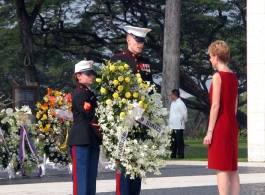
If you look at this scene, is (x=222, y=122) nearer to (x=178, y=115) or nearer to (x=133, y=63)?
(x=133, y=63)

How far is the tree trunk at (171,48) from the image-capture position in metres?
22.9

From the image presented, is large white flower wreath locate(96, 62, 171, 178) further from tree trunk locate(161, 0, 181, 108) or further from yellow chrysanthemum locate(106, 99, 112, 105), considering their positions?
tree trunk locate(161, 0, 181, 108)

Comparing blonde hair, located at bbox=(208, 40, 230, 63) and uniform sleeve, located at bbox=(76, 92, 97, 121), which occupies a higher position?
blonde hair, located at bbox=(208, 40, 230, 63)

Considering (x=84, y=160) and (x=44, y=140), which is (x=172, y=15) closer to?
(x=44, y=140)

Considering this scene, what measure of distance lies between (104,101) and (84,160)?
70 cm

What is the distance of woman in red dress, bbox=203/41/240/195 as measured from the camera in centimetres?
811

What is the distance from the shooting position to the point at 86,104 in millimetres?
8344

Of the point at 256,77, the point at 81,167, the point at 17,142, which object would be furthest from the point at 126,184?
the point at 256,77

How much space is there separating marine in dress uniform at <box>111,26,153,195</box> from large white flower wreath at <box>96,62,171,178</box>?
22cm

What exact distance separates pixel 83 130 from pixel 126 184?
2.39 feet

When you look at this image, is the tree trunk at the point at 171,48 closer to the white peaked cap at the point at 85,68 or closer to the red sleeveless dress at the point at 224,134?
the white peaked cap at the point at 85,68

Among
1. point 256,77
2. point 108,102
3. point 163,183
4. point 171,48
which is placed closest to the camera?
point 108,102

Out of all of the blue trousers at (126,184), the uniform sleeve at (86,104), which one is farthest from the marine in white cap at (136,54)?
the blue trousers at (126,184)

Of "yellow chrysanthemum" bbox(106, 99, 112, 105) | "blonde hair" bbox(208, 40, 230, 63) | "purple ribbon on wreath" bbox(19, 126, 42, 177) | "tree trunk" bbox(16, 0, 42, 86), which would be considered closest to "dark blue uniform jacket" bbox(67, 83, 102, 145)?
"yellow chrysanthemum" bbox(106, 99, 112, 105)
